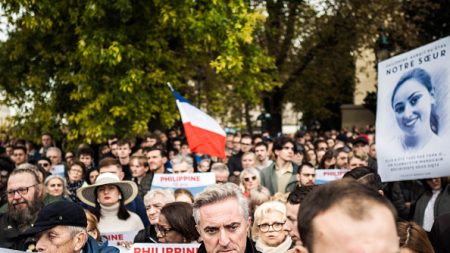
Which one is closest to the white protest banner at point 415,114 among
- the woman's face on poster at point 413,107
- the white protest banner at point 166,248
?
the woman's face on poster at point 413,107

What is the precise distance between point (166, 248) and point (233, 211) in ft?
4.35

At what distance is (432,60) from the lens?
5922 millimetres

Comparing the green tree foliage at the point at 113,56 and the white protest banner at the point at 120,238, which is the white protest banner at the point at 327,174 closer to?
the white protest banner at the point at 120,238

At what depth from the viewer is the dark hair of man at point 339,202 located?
1760 millimetres

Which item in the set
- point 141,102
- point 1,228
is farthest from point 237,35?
point 1,228

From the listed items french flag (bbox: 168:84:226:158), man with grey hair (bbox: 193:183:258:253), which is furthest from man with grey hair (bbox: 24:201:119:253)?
french flag (bbox: 168:84:226:158)

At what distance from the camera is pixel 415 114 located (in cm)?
611

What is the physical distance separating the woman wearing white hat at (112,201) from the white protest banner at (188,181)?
1.99m

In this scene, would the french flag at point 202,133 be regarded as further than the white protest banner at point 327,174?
Yes

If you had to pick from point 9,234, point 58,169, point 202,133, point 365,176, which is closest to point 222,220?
point 365,176

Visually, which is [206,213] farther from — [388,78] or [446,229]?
[388,78]

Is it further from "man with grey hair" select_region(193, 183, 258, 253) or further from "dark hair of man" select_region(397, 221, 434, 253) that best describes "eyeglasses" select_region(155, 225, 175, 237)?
"dark hair of man" select_region(397, 221, 434, 253)

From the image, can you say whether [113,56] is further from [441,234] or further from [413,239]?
[413,239]

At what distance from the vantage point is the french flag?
412 inches
